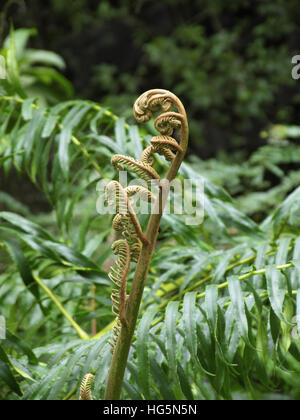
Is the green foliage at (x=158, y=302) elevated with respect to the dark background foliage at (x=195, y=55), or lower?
lower

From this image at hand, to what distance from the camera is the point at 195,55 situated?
370 cm

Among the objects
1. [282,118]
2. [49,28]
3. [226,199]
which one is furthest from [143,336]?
[49,28]

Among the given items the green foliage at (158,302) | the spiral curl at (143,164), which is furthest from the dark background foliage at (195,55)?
the spiral curl at (143,164)

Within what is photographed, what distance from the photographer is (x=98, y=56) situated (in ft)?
13.8

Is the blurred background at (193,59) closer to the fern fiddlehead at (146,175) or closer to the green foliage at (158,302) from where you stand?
the green foliage at (158,302)

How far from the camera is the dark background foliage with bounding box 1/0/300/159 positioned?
3656 mm

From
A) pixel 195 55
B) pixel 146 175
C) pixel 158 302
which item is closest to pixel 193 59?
pixel 195 55

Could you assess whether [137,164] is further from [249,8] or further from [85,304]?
[249,8]

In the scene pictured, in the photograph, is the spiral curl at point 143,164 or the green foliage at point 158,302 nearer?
the spiral curl at point 143,164

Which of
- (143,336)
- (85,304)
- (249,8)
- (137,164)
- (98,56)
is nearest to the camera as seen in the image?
(137,164)

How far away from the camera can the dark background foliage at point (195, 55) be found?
366 centimetres

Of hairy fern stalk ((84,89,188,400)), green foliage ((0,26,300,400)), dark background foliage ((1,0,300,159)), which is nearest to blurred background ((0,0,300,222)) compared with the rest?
dark background foliage ((1,0,300,159))

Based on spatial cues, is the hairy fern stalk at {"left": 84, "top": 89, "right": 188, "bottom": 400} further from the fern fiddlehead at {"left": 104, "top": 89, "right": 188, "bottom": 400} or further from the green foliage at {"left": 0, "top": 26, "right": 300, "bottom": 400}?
the green foliage at {"left": 0, "top": 26, "right": 300, "bottom": 400}
